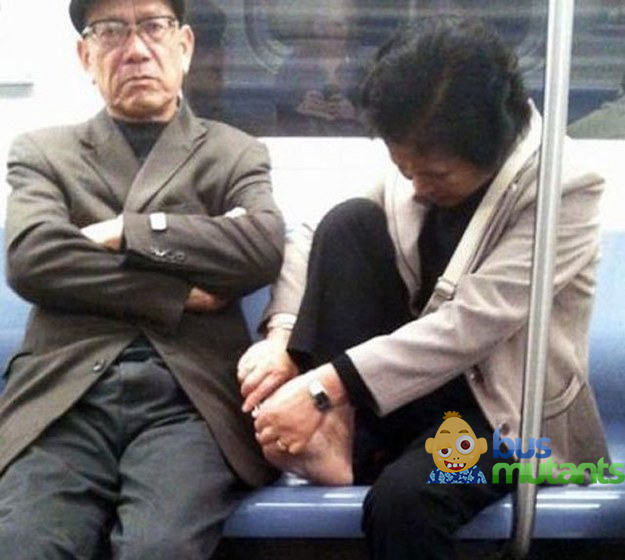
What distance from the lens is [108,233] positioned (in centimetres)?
217

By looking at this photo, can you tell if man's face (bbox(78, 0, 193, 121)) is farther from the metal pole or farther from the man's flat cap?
the metal pole

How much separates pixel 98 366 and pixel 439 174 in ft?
2.30

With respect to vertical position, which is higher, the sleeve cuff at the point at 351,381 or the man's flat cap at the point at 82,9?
the man's flat cap at the point at 82,9

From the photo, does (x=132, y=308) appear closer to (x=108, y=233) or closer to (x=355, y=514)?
(x=108, y=233)

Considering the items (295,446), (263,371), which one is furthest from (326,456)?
(263,371)

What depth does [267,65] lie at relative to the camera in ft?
8.92

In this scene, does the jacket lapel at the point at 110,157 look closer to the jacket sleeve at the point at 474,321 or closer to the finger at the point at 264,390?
the finger at the point at 264,390

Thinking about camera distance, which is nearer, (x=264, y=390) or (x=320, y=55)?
(x=264, y=390)

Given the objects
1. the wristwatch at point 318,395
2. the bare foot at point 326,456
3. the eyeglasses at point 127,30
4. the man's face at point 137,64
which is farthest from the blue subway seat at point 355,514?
the eyeglasses at point 127,30

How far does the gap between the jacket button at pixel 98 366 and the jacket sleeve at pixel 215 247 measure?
0.19 m

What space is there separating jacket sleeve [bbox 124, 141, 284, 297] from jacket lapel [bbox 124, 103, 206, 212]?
90 millimetres

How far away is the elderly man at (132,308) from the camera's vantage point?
196 cm

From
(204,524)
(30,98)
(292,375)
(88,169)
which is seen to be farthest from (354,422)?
(30,98)

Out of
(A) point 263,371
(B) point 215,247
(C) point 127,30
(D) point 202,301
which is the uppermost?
(C) point 127,30
